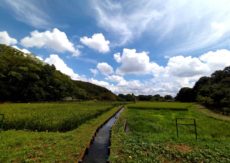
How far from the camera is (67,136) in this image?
42.1 ft

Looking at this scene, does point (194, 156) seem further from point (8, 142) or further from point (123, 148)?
point (8, 142)

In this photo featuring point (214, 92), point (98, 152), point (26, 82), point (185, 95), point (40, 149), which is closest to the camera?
point (40, 149)

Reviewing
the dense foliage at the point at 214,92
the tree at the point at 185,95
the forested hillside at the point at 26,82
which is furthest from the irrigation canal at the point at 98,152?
the tree at the point at 185,95

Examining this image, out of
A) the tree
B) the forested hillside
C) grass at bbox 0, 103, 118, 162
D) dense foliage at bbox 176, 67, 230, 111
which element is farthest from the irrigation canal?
the tree

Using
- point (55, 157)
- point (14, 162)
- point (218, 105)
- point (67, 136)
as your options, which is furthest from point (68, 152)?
point (218, 105)

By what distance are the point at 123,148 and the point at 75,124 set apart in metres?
8.09

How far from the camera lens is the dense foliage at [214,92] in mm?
54019

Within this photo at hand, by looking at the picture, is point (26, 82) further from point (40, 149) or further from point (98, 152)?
point (98, 152)

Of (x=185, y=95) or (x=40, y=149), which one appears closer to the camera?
(x=40, y=149)

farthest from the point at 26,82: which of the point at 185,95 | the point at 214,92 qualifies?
the point at 185,95

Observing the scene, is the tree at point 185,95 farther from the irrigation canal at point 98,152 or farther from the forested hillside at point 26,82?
the irrigation canal at point 98,152

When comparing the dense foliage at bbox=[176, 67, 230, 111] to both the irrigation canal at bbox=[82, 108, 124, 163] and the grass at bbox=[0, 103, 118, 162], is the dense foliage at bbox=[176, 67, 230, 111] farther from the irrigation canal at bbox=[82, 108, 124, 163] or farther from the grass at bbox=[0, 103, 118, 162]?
the grass at bbox=[0, 103, 118, 162]

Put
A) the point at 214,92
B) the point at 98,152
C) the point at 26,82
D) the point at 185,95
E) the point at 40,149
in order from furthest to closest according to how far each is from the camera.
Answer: the point at 185,95 → the point at 26,82 → the point at 214,92 → the point at 98,152 → the point at 40,149

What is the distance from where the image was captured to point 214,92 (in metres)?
59.5
